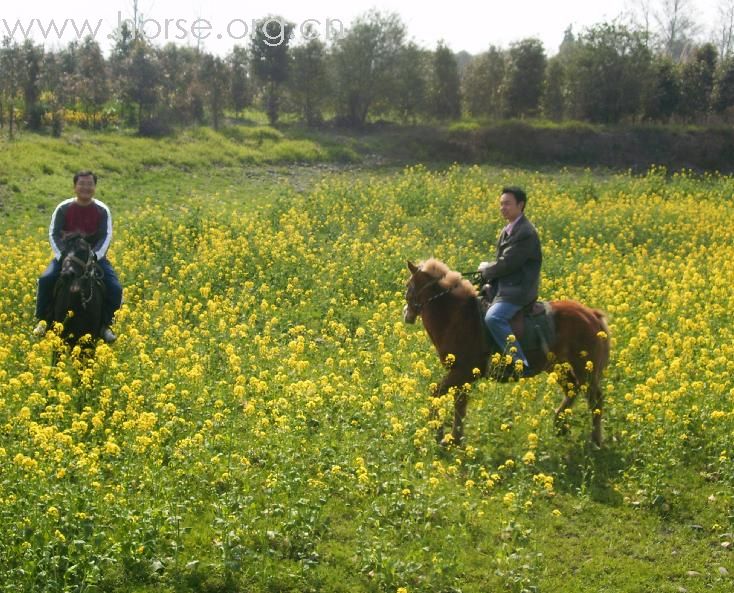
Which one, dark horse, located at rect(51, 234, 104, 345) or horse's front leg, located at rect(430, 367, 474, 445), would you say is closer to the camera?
horse's front leg, located at rect(430, 367, 474, 445)

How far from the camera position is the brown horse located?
7781mm

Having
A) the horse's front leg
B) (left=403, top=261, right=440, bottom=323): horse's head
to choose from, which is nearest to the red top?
(left=403, top=261, right=440, bottom=323): horse's head

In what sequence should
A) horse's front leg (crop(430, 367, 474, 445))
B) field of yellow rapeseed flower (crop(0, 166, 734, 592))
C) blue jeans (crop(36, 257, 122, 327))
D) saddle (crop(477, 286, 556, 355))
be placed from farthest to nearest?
1. blue jeans (crop(36, 257, 122, 327))
2. saddle (crop(477, 286, 556, 355))
3. horse's front leg (crop(430, 367, 474, 445))
4. field of yellow rapeseed flower (crop(0, 166, 734, 592))

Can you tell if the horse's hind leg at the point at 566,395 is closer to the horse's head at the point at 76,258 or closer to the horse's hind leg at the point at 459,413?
the horse's hind leg at the point at 459,413

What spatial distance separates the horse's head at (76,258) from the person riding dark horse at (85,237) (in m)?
0.05

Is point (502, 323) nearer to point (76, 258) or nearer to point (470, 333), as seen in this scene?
point (470, 333)

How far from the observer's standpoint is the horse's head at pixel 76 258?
8641mm

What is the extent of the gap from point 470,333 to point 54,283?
4.90 metres

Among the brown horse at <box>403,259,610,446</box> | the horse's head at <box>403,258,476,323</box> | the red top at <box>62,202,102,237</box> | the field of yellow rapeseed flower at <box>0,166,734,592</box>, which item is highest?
the red top at <box>62,202,102,237</box>

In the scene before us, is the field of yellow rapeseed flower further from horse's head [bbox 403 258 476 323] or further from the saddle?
horse's head [bbox 403 258 476 323]

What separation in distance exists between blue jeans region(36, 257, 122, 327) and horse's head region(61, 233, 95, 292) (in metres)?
0.22

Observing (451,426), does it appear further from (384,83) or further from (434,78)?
(434,78)

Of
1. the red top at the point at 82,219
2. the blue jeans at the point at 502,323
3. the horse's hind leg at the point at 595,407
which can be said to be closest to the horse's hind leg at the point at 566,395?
the horse's hind leg at the point at 595,407

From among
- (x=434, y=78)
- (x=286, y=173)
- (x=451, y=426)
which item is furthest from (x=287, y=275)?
(x=434, y=78)
